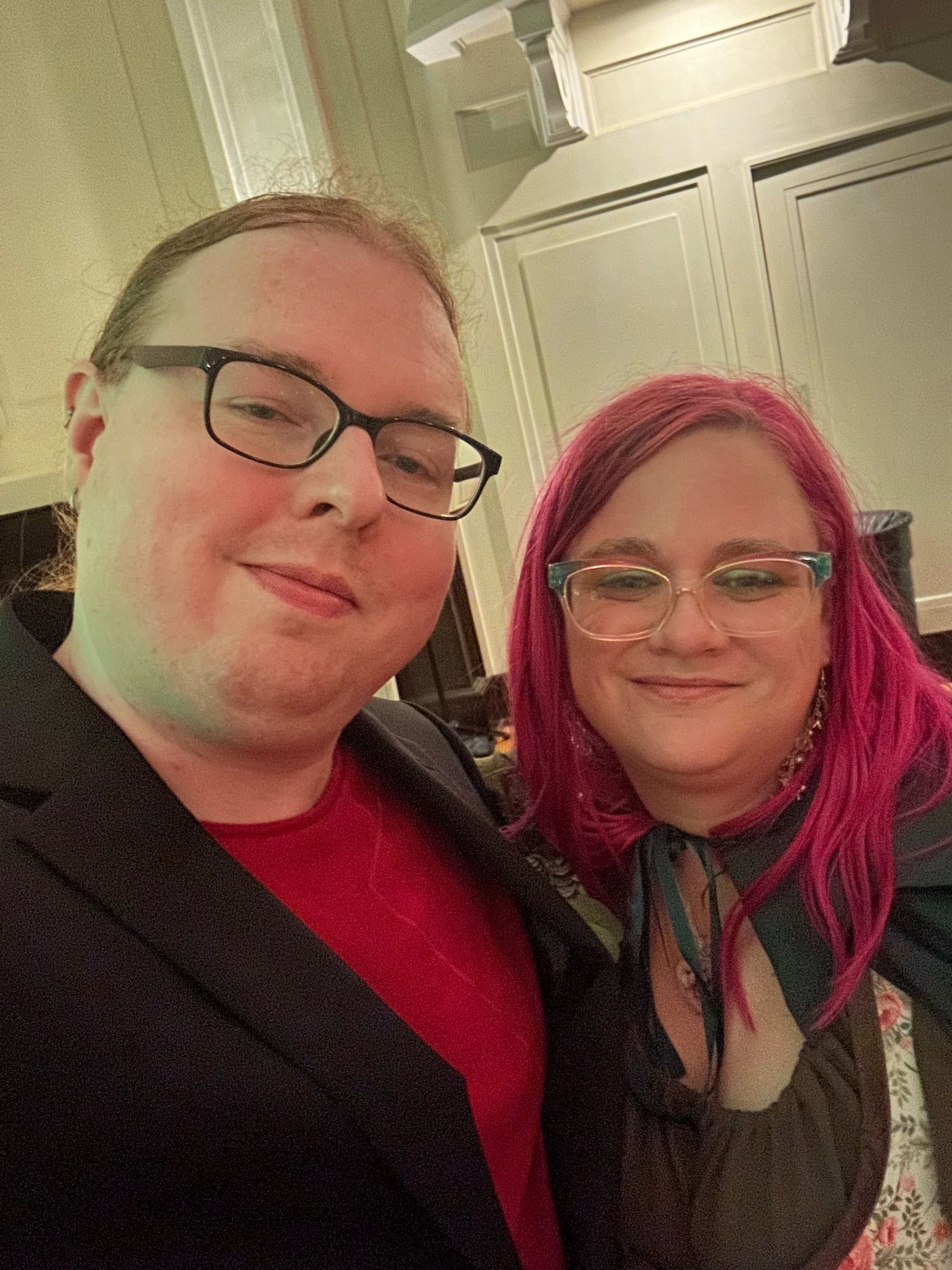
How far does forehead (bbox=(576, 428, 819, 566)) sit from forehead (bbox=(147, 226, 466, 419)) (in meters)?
0.30

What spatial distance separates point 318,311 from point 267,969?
0.52 metres

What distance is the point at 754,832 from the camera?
102 centimetres

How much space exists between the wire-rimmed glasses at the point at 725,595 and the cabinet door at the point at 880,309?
170 centimetres

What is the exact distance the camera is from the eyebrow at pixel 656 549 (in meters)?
0.96

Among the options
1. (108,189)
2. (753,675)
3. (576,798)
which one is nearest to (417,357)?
(753,675)

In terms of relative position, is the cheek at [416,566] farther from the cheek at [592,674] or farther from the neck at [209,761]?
the cheek at [592,674]

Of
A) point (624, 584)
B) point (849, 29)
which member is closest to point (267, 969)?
point (624, 584)

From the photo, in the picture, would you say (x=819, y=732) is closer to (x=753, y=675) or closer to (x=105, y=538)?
(x=753, y=675)

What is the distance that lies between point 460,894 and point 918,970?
1.57 ft

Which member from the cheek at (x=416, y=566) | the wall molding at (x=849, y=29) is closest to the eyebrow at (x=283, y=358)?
the cheek at (x=416, y=566)

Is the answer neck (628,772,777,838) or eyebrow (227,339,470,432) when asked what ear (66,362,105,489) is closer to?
eyebrow (227,339,470,432)

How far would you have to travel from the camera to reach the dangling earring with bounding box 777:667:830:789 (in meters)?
1.04

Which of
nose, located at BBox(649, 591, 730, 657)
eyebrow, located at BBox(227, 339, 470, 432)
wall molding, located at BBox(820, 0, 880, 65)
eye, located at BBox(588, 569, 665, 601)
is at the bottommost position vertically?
nose, located at BBox(649, 591, 730, 657)

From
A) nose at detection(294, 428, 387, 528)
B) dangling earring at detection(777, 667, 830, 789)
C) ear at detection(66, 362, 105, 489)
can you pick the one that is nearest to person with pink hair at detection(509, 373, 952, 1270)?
dangling earring at detection(777, 667, 830, 789)
